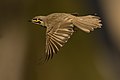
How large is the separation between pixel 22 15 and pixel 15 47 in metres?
0.12

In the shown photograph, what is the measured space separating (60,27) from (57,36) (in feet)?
0.17

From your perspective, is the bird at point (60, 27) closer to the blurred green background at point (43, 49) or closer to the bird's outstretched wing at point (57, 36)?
the bird's outstretched wing at point (57, 36)

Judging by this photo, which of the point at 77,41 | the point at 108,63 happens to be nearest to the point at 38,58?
the point at 77,41

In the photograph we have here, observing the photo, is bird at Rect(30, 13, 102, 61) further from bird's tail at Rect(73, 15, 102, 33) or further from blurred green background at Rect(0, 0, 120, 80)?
blurred green background at Rect(0, 0, 120, 80)

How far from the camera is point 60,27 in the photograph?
31.5 inches

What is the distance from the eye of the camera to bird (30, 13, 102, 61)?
0.74m

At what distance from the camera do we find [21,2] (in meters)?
1.23

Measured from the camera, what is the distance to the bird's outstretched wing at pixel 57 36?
0.73 m

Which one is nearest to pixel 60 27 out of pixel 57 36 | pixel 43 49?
pixel 57 36

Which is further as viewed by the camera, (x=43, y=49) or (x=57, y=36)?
(x=43, y=49)

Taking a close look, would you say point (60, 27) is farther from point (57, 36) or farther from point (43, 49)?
point (43, 49)

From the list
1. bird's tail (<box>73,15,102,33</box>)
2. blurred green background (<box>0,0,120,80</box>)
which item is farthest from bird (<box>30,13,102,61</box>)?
blurred green background (<box>0,0,120,80</box>)

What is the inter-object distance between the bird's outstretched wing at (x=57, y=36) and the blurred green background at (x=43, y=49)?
35cm

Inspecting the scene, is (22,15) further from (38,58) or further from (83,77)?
(83,77)
